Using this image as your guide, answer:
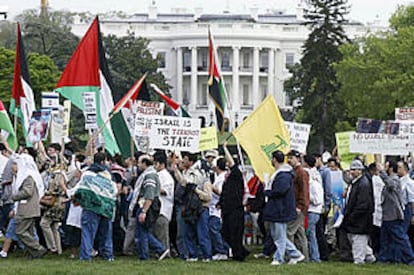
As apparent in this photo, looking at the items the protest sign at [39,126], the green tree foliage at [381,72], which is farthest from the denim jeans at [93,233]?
the green tree foliage at [381,72]

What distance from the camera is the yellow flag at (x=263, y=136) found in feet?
55.5

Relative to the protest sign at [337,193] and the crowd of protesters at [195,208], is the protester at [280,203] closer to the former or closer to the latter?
the crowd of protesters at [195,208]

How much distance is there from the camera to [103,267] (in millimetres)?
15297

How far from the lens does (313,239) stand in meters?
16.8

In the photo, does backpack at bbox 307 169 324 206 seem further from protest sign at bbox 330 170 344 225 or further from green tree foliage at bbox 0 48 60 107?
green tree foliage at bbox 0 48 60 107

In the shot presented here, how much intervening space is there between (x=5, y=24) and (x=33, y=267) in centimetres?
7388

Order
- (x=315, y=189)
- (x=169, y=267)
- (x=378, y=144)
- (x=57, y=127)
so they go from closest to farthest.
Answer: (x=169, y=267)
(x=315, y=189)
(x=378, y=144)
(x=57, y=127)

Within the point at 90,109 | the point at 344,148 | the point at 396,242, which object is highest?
the point at 90,109

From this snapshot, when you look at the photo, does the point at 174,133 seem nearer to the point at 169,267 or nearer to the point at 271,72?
the point at 169,267

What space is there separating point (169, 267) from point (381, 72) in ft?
153

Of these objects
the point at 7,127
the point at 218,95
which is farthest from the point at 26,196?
the point at 218,95

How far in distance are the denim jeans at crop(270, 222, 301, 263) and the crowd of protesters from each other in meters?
0.01

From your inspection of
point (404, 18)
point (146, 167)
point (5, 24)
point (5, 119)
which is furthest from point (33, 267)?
point (5, 24)

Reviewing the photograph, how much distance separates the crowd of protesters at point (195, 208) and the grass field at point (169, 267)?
34cm
